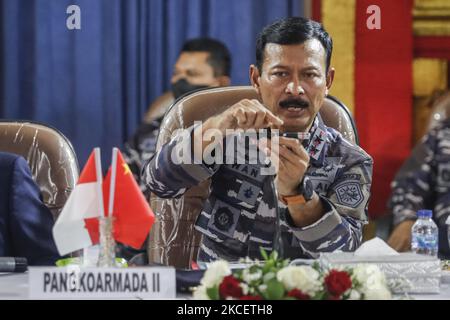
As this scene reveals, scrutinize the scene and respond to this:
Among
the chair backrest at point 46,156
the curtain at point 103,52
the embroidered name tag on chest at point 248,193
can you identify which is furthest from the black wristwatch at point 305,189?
the curtain at point 103,52

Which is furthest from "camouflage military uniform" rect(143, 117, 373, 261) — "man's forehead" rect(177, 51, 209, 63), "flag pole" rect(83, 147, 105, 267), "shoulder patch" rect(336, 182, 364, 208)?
"man's forehead" rect(177, 51, 209, 63)

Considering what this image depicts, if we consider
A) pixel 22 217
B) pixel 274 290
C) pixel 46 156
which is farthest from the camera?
pixel 46 156

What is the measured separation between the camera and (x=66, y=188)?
2254mm

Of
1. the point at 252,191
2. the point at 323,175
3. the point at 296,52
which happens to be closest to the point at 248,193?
the point at 252,191

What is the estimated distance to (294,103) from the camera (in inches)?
77.2

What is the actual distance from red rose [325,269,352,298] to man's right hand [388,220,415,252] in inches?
76.6

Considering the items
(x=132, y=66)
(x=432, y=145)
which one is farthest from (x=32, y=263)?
(x=132, y=66)

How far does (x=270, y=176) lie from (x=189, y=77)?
1.86 meters

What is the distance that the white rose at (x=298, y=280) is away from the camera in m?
1.24

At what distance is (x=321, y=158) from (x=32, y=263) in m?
0.68

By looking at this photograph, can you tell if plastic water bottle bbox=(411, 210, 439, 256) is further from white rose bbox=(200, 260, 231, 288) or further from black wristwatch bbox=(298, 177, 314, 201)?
white rose bbox=(200, 260, 231, 288)

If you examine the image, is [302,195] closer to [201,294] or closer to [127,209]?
[127,209]
